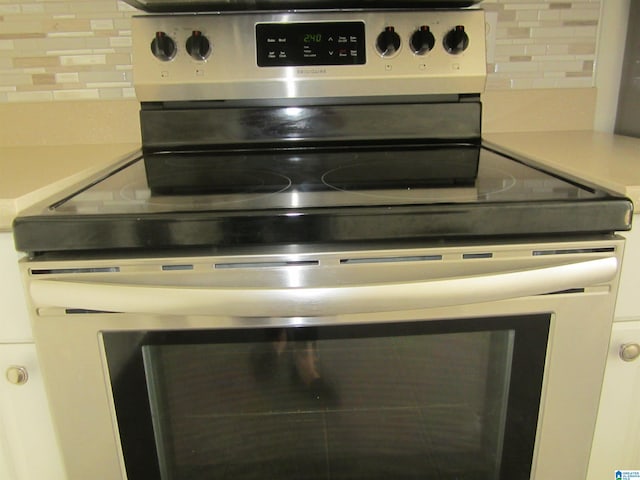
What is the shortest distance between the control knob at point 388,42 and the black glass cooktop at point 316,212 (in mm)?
355

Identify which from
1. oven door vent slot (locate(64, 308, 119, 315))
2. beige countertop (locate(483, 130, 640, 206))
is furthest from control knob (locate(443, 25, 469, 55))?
oven door vent slot (locate(64, 308, 119, 315))

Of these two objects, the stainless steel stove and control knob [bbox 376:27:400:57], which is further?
control knob [bbox 376:27:400:57]

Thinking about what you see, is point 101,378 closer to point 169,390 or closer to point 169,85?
point 169,390

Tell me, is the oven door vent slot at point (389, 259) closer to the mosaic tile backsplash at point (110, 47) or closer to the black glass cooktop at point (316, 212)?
the black glass cooktop at point (316, 212)

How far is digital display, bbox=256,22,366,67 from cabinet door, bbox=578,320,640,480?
69cm

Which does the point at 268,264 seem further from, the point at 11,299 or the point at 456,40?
the point at 456,40

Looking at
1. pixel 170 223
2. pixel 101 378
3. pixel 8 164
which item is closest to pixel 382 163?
pixel 170 223

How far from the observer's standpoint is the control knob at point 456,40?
0.99 meters

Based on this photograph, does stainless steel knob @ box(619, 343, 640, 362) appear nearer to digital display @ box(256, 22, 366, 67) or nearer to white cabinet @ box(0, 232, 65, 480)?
digital display @ box(256, 22, 366, 67)

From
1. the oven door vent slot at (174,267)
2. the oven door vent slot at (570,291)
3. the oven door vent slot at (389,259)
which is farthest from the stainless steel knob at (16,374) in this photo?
the oven door vent slot at (570,291)

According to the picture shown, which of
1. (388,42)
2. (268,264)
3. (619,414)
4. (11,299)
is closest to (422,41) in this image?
(388,42)

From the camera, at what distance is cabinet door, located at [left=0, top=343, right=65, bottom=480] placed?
0.71 meters

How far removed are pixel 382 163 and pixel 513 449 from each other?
1.71 ft

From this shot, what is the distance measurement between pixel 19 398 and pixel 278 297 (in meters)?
0.44
